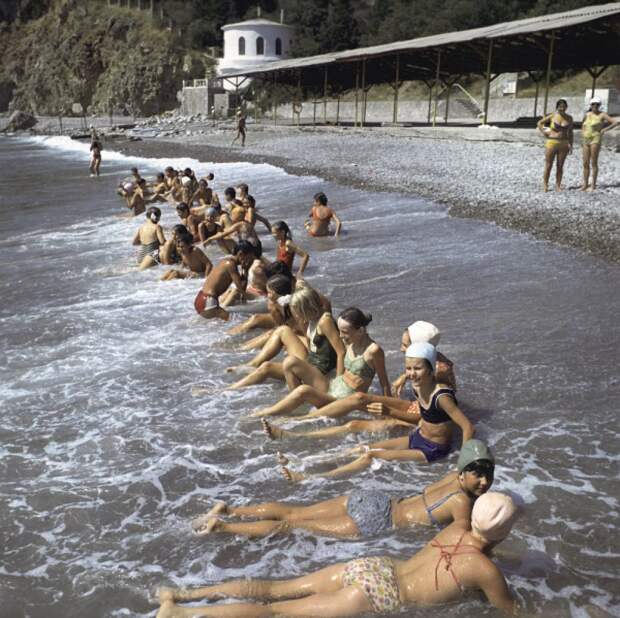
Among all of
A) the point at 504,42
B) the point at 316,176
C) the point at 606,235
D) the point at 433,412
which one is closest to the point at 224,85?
the point at 504,42

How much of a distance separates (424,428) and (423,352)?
0.73 meters

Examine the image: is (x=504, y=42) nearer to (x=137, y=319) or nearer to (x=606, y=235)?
(x=606, y=235)

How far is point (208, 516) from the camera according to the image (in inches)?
156

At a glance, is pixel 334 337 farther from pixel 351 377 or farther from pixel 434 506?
pixel 434 506

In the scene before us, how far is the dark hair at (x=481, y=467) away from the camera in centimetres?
317

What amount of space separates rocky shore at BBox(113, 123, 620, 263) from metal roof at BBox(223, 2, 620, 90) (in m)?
3.20

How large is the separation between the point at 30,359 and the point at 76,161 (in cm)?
3016

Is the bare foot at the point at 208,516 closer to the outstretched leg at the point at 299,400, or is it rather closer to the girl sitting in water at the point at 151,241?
the outstretched leg at the point at 299,400

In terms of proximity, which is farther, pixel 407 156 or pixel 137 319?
pixel 407 156

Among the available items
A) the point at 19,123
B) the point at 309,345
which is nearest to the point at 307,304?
the point at 309,345

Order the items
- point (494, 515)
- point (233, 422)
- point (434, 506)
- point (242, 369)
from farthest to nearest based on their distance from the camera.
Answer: point (242, 369) < point (233, 422) < point (434, 506) < point (494, 515)

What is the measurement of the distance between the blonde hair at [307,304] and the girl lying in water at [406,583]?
2627 millimetres

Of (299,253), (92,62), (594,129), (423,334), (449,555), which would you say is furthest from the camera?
(92,62)

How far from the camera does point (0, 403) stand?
5.77 m
